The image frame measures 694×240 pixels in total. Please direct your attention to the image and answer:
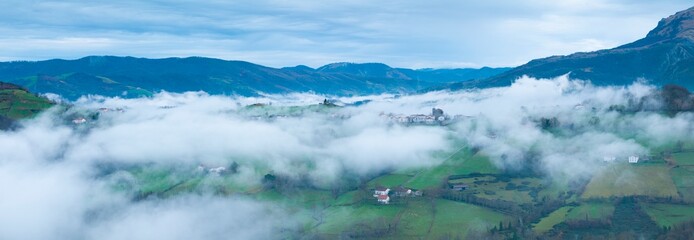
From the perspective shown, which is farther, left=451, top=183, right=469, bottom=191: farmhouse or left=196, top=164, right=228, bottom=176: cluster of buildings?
left=196, top=164, right=228, bottom=176: cluster of buildings

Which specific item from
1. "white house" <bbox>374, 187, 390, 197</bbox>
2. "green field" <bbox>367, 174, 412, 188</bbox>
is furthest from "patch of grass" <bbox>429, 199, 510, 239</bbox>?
"green field" <bbox>367, 174, 412, 188</bbox>

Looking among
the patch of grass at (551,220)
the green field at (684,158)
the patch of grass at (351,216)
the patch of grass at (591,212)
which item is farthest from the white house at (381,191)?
the green field at (684,158)

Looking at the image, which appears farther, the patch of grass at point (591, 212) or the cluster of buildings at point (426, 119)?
the cluster of buildings at point (426, 119)

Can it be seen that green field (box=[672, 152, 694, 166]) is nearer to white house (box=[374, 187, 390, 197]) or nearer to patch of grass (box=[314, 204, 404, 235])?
patch of grass (box=[314, 204, 404, 235])

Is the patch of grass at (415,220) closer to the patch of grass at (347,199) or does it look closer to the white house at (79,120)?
the patch of grass at (347,199)

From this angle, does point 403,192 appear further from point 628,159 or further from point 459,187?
point 628,159

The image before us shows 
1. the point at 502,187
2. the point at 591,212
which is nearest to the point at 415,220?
the point at 502,187

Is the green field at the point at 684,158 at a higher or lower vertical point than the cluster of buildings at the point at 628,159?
higher
